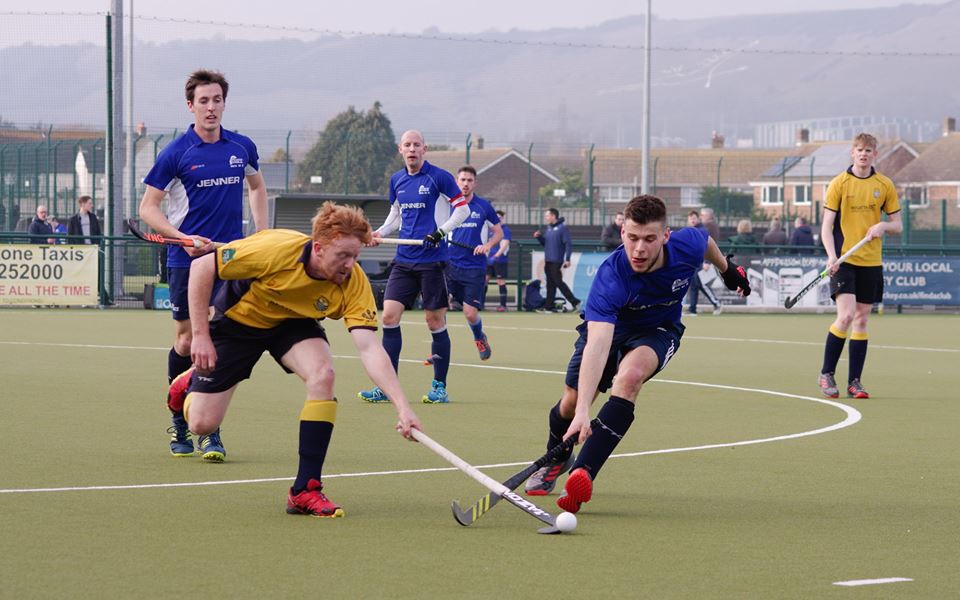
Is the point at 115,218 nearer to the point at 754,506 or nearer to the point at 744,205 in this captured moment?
the point at 754,506

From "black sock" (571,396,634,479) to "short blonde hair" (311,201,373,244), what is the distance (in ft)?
4.77

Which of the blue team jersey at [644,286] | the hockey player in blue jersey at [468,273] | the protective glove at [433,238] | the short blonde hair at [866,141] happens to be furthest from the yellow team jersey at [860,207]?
the blue team jersey at [644,286]

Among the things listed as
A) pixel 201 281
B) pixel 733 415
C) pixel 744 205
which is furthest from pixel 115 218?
pixel 744 205

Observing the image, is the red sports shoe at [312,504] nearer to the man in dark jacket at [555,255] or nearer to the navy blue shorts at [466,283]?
the navy blue shorts at [466,283]

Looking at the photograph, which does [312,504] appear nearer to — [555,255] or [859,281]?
[859,281]

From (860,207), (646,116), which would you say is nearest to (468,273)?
(860,207)

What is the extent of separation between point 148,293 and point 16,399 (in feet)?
48.5

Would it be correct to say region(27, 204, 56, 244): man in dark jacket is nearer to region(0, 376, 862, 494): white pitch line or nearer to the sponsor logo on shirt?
region(0, 376, 862, 494): white pitch line

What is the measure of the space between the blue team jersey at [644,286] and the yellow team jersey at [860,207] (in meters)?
5.70

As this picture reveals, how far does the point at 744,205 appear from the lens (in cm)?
5272

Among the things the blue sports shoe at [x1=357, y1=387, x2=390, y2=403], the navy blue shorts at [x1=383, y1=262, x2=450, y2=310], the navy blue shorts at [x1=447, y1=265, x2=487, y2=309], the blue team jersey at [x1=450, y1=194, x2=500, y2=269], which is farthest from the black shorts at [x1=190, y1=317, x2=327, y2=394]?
the blue team jersey at [x1=450, y1=194, x2=500, y2=269]

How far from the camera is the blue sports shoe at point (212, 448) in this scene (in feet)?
28.2

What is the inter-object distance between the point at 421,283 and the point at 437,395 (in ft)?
3.04

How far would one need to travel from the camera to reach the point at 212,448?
28.3 ft
